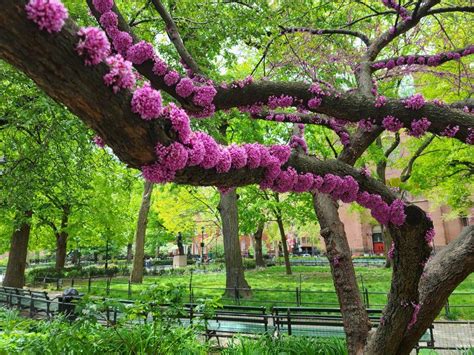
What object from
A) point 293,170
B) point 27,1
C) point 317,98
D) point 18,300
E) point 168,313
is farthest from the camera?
point 18,300

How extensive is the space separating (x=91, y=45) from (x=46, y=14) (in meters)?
0.23

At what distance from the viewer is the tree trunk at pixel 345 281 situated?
4523 mm

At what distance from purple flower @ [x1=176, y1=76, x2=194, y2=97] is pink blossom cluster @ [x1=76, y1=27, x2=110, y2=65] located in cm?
155

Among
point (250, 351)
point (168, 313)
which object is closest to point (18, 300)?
point (168, 313)

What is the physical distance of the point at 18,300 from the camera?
1123cm

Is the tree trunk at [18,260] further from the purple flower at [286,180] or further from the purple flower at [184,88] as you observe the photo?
the purple flower at [286,180]

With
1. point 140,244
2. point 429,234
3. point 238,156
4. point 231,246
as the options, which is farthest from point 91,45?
point 140,244

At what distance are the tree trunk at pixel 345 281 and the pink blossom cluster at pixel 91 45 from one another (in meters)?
3.96

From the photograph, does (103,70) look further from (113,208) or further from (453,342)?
(113,208)

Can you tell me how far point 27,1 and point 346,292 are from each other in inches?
174

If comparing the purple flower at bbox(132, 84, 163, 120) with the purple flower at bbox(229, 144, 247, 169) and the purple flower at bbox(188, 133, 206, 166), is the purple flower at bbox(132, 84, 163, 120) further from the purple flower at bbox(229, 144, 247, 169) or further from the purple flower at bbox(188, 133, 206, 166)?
the purple flower at bbox(229, 144, 247, 169)

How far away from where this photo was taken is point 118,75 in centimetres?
191

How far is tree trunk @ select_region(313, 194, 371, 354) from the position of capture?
4523 millimetres

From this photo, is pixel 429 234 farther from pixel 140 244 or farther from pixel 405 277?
pixel 140 244
